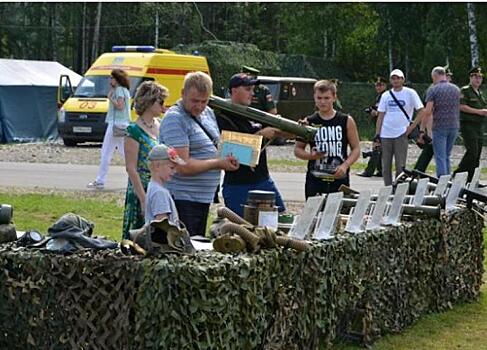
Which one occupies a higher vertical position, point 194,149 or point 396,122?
point 194,149

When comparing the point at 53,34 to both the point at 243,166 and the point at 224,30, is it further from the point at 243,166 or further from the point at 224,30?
the point at 243,166

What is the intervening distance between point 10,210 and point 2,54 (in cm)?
5818

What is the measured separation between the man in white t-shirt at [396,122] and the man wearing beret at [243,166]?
5.66m

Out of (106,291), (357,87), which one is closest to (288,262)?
(106,291)

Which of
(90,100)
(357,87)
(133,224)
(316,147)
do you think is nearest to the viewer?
(133,224)

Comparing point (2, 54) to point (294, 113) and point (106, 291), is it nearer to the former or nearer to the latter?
point (294, 113)

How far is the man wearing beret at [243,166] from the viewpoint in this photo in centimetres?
684

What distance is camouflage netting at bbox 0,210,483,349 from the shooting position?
450 cm

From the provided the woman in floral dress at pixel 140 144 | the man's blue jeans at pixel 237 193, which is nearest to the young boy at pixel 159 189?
the woman in floral dress at pixel 140 144

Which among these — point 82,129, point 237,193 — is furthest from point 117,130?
point 82,129

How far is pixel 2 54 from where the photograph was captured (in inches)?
2424

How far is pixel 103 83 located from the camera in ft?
85.3

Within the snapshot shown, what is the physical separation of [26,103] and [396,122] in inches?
714

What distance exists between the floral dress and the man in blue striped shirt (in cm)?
36
